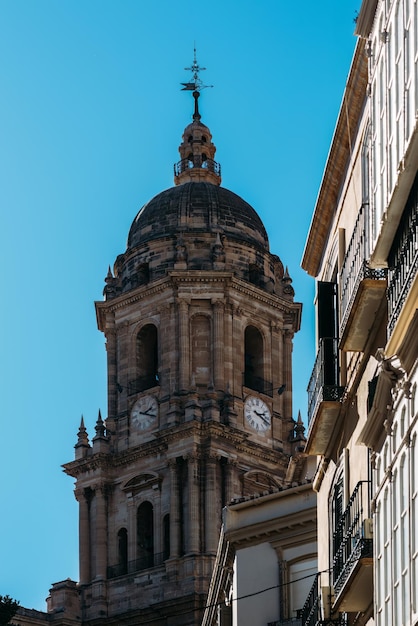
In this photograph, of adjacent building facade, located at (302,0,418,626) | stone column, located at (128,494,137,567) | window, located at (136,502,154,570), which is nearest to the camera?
adjacent building facade, located at (302,0,418,626)

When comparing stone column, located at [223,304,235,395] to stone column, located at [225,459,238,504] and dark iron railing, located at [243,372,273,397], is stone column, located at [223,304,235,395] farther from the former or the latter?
stone column, located at [225,459,238,504]

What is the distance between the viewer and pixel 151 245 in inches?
3105

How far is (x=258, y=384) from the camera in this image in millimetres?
76750

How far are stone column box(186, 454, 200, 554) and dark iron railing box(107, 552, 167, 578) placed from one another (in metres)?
1.92

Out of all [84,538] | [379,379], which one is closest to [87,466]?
[84,538]

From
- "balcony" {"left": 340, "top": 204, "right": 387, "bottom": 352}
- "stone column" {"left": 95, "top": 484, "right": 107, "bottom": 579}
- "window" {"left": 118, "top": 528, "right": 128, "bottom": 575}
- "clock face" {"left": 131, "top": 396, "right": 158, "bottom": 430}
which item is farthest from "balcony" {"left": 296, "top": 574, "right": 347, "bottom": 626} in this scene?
"clock face" {"left": 131, "top": 396, "right": 158, "bottom": 430}

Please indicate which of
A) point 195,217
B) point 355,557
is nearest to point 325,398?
point 355,557

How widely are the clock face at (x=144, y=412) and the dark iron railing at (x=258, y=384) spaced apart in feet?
12.6

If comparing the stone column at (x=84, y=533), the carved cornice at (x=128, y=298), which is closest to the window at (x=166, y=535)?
the stone column at (x=84, y=533)

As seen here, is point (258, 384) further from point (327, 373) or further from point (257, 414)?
point (327, 373)

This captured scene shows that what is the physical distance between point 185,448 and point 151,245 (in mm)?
10117

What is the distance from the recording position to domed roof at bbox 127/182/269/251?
79188 mm

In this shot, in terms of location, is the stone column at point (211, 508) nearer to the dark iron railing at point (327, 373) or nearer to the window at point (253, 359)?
the window at point (253, 359)

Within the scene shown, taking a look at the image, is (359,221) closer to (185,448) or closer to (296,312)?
(185,448)
